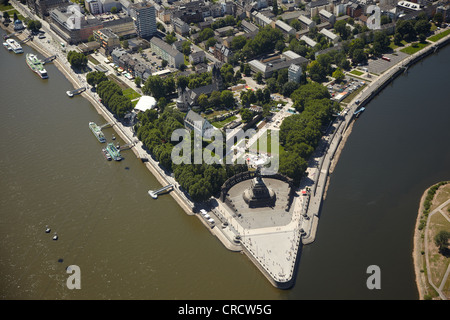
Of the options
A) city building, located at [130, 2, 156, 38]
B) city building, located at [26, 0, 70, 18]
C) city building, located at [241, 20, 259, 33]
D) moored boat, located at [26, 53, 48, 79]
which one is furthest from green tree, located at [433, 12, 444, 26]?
city building, located at [26, 0, 70, 18]

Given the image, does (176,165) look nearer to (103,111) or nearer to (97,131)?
(97,131)

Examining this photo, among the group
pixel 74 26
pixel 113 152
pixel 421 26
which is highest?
pixel 74 26

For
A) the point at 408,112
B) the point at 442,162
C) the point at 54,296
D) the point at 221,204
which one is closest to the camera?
the point at 54,296

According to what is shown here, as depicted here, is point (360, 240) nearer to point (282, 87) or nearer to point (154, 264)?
point (154, 264)

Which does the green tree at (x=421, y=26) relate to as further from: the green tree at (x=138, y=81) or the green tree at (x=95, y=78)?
the green tree at (x=95, y=78)

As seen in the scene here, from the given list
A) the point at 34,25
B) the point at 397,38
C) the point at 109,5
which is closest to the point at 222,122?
the point at 397,38

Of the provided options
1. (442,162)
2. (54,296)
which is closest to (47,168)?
(54,296)

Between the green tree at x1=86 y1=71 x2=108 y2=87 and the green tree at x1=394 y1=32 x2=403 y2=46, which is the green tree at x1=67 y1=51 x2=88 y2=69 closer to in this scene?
the green tree at x1=86 y1=71 x2=108 y2=87
